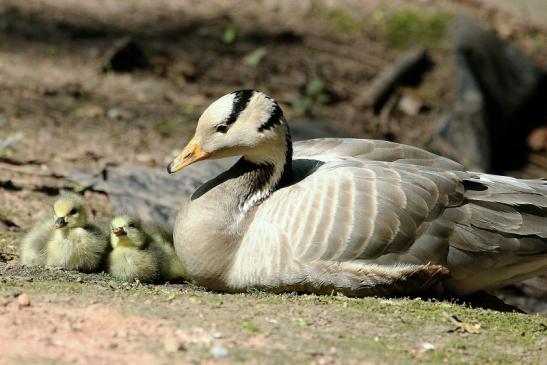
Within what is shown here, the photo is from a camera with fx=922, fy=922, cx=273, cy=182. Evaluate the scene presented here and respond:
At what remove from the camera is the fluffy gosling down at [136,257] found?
6.12 meters

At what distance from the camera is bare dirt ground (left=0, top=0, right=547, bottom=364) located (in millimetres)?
4602

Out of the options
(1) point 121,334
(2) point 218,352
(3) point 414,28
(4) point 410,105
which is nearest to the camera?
(2) point 218,352

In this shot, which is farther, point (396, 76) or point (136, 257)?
point (396, 76)

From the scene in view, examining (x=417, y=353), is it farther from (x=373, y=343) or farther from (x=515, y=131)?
(x=515, y=131)

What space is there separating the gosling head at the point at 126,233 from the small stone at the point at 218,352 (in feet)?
6.33

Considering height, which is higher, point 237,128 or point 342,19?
point 342,19

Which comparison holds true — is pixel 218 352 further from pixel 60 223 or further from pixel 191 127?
pixel 191 127

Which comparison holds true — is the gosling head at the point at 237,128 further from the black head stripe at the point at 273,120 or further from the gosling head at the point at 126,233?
the gosling head at the point at 126,233

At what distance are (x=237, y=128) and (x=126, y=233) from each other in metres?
1.03

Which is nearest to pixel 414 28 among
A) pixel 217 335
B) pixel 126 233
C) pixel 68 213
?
pixel 126 233

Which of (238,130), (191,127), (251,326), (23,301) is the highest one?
(238,130)

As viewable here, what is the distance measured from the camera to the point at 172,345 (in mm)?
4379

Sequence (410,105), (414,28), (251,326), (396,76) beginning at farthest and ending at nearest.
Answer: (414,28) < (396,76) < (410,105) < (251,326)

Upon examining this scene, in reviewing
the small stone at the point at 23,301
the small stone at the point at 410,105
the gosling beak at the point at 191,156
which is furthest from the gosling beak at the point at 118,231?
the small stone at the point at 410,105
